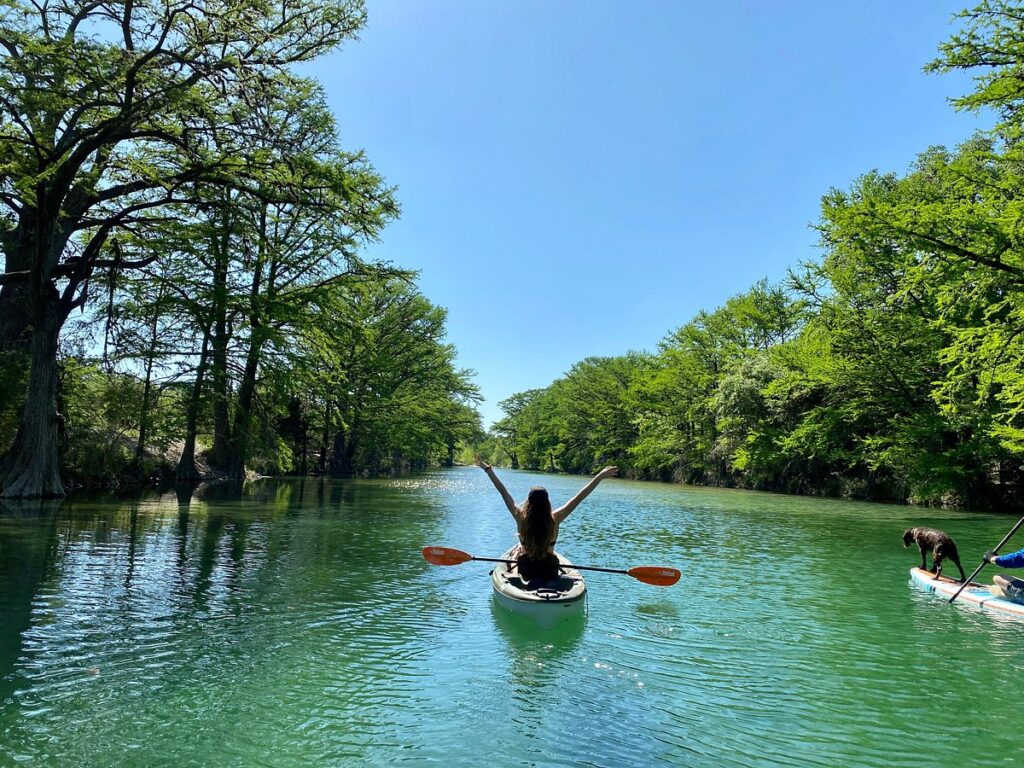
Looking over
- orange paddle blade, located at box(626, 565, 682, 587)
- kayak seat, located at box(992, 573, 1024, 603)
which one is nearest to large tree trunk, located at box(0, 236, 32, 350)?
orange paddle blade, located at box(626, 565, 682, 587)

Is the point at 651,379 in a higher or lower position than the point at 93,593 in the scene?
higher

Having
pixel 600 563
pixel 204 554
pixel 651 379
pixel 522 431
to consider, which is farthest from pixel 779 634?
pixel 522 431

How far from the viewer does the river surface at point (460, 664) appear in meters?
4.48

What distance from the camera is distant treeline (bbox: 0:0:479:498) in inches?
572

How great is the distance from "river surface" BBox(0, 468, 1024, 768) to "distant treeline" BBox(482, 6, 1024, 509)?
29.3ft

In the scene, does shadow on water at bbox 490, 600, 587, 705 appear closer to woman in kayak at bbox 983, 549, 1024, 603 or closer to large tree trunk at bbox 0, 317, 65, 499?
woman in kayak at bbox 983, 549, 1024, 603

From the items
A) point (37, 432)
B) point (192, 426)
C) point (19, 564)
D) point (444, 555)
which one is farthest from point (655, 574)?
point (192, 426)

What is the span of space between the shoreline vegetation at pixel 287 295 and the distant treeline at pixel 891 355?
0.13 m

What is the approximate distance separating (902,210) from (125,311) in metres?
26.2

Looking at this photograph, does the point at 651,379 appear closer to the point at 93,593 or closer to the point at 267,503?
the point at 267,503

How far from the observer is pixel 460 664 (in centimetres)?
626

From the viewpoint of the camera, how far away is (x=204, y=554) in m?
11.4

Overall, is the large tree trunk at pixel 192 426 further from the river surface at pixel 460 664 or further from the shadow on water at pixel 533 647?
the shadow on water at pixel 533 647

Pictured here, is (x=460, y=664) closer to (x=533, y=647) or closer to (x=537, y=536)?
(x=533, y=647)
